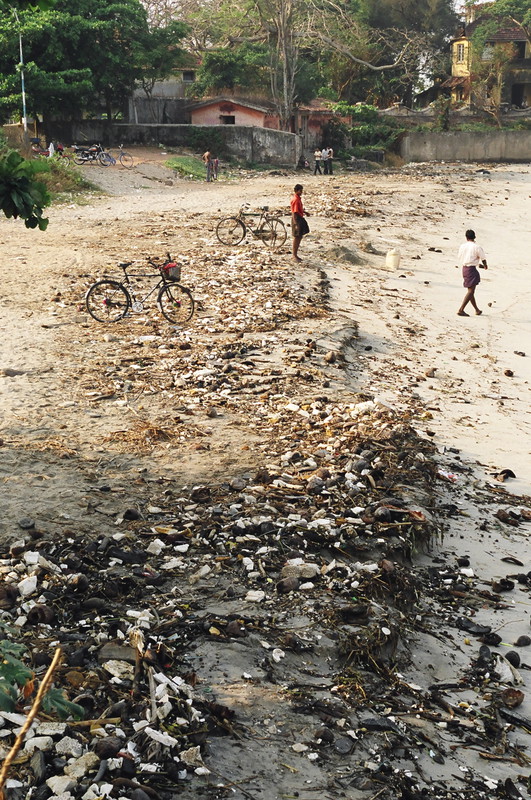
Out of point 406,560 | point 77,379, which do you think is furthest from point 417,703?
point 77,379

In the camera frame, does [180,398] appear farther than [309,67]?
No

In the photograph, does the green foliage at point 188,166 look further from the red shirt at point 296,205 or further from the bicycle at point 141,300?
the bicycle at point 141,300

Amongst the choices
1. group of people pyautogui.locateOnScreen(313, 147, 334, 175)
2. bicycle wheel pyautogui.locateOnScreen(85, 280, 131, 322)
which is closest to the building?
group of people pyautogui.locateOnScreen(313, 147, 334, 175)

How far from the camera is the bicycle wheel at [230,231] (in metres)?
20.7

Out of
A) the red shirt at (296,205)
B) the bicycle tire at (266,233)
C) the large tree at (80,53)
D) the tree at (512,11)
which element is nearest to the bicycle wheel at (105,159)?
the large tree at (80,53)

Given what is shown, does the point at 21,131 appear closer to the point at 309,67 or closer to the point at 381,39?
the point at 309,67

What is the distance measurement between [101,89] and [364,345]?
32.1 m

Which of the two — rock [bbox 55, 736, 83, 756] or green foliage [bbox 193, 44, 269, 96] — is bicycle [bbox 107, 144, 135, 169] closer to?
green foliage [bbox 193, 44, 269, 96]

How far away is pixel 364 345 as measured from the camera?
14508 millimetres

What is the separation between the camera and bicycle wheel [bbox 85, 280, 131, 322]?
14086mm

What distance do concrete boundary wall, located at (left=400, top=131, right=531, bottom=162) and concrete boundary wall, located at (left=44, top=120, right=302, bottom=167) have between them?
10.9m

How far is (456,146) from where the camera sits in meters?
53.8


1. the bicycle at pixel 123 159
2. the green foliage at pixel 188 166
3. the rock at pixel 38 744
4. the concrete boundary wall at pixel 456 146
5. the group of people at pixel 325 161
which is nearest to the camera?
the rock at pixel 38 744

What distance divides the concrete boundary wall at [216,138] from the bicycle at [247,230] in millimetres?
24333
